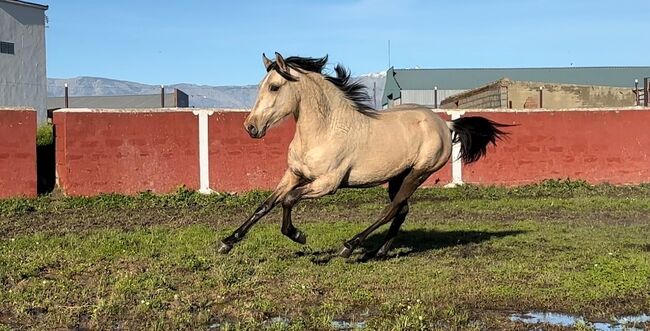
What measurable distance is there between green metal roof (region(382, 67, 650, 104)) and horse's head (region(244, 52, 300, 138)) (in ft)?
147

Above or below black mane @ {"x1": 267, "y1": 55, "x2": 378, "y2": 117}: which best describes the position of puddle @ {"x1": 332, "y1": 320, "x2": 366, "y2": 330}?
below

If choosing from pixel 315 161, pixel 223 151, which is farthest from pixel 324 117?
pixel 223 151

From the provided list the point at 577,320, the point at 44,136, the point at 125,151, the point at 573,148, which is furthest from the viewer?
the point at 573,148

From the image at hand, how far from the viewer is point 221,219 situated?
1134 centimetres

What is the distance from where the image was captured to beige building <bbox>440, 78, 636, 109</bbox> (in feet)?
84.5

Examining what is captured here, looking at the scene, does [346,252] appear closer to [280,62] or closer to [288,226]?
[288,226]

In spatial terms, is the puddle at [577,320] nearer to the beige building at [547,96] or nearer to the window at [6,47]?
the beige building at [547,96]

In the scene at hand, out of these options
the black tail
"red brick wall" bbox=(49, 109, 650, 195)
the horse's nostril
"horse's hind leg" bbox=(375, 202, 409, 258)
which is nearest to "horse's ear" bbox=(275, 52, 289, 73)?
the horse's nostril

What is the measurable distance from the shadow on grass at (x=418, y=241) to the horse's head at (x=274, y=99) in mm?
1507

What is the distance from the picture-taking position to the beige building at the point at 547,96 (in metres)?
25.8

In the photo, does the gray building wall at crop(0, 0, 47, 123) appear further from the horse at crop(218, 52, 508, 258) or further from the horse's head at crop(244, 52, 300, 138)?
the horse's head at crop(244, 52, 300, 138)

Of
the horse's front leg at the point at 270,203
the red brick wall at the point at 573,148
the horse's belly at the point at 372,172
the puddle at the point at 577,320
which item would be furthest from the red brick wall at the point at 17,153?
the puddle at the point at 577,320

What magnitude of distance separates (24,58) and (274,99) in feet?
83.5

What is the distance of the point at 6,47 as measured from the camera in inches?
1113
